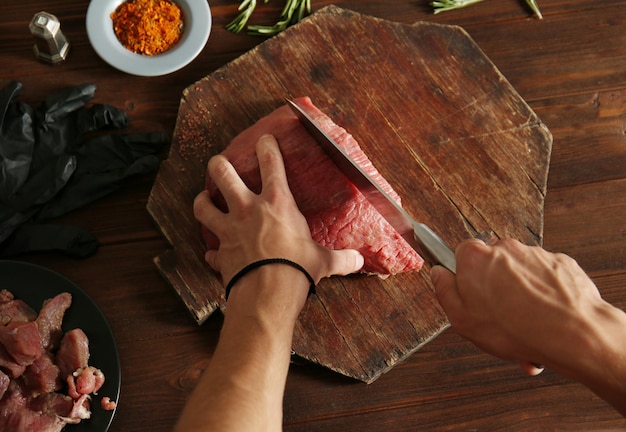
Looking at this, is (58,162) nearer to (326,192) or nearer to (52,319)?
(52,319)

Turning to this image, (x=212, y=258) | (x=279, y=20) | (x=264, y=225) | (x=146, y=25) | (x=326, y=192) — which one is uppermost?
(x=146, y=25)

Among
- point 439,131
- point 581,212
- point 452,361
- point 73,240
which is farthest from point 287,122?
point 581,212

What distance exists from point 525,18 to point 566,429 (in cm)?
159

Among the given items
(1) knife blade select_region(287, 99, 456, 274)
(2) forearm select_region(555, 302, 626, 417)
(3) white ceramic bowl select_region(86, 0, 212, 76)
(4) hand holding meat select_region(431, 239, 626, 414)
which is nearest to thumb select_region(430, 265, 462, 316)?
(4) hand holding meat select_region(431, 239, 626, 414)

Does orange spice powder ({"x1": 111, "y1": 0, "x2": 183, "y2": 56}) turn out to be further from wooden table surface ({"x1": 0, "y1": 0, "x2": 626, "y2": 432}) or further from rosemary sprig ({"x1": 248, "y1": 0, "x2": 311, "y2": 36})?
rosemary sprig ({"x1": 248, "y1": 0, "x2": 311, "y2": 36})

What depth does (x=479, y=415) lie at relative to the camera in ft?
7.23

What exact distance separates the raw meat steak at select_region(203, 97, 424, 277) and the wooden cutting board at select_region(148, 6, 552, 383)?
0.14 m

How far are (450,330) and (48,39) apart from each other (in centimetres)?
175

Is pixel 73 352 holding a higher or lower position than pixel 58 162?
lower

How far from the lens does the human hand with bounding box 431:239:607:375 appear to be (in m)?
1.42

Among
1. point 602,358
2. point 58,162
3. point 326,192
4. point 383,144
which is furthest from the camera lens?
point 383,144

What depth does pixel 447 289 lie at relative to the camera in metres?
1.61

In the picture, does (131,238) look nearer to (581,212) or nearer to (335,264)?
(335,264)

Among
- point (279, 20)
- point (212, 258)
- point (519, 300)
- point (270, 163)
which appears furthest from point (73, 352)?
point (279, 20)
